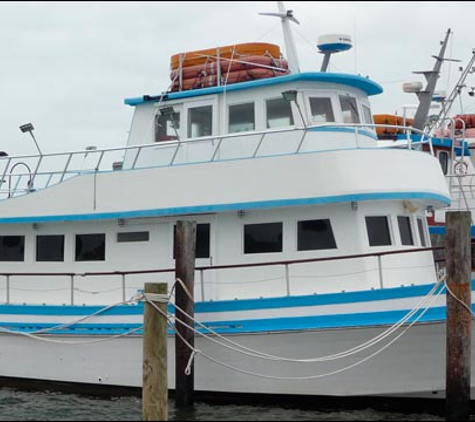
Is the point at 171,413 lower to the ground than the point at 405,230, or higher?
lower

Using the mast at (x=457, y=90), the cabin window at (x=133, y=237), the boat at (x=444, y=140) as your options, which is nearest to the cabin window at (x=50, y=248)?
the cabin window at (x=133, y=237)

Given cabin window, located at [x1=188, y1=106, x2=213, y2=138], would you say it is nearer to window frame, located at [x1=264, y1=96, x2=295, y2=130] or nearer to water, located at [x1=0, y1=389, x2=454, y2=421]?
window frame, located at [x1=264, y1=96, x2=295, y2=130]

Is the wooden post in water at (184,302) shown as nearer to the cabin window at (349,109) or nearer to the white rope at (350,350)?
the white rope at (350,350)

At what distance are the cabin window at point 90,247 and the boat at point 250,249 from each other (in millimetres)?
27

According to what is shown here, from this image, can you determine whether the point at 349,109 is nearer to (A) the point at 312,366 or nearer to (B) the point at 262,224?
(B) the point at 262,224

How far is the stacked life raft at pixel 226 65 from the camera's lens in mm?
15664

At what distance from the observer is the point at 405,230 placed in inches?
571

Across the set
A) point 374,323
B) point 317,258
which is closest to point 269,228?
point 317,258

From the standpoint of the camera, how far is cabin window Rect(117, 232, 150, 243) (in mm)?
15133

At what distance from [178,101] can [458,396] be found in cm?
732

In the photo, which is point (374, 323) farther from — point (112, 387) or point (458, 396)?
point (112, 387)

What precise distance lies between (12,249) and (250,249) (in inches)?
195

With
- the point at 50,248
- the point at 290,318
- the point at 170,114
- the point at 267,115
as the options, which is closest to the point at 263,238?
the point at 290,318

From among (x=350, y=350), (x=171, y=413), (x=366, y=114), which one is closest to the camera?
(x=350, y=350)
